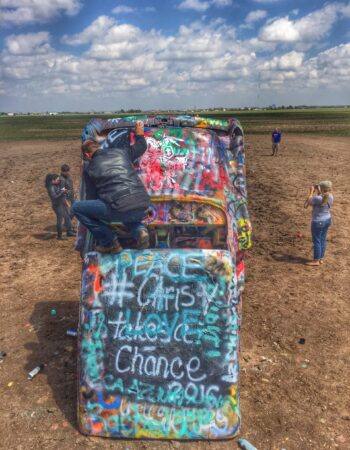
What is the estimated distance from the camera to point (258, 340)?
5281 millimetres

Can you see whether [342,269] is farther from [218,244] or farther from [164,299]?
[164,299]

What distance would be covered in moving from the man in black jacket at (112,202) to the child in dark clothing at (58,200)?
230 inches

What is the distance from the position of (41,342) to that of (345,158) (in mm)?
18435

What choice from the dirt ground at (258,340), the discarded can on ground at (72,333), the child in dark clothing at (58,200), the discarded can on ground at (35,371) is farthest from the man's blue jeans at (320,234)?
the child in dark clothing at (58,200)

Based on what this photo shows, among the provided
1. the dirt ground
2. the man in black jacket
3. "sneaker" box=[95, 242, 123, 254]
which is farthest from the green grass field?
"sneaker" box=[95, 242, 123, 254]

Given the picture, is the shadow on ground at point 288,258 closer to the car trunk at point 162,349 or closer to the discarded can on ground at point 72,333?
the discarded can on ground at point 72,333

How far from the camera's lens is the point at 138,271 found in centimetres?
371

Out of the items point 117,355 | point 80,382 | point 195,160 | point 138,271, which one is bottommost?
point 80,382

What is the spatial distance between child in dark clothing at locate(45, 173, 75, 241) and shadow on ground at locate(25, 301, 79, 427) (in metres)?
3.67

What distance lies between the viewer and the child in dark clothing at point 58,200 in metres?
9.55

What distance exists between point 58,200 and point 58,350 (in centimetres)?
528

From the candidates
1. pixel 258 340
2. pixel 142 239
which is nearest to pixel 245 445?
pixel 258 340

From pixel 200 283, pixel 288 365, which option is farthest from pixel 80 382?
pixel 288 365

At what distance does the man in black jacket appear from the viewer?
388cm
